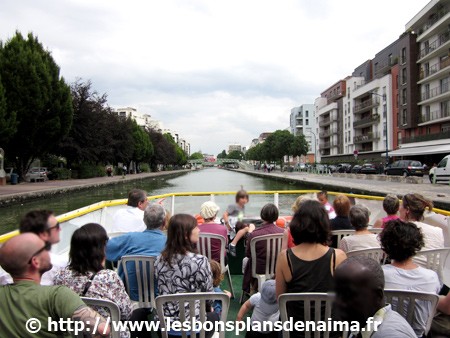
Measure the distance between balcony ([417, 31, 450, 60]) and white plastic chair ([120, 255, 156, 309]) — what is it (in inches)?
1599

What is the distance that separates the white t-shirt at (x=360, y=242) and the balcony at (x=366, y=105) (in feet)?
178

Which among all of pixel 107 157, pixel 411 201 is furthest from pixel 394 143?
pixel 411 201

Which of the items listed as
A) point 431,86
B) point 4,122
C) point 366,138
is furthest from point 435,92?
point 4,122

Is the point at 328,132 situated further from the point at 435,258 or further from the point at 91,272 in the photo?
the point at 91,272

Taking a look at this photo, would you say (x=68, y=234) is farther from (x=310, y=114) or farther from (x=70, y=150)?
(x=310, y=114)

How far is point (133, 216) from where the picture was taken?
15.2 feet

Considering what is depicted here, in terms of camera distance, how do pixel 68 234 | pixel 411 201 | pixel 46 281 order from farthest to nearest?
pixel 68 234 → pixel 411 201 → pixel 46 281

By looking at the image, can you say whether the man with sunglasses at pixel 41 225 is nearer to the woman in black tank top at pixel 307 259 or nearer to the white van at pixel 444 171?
the woman in black tank top at pixel 307 259

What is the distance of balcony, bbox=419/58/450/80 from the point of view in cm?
3523

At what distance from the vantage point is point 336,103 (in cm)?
6894

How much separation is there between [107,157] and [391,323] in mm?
43734

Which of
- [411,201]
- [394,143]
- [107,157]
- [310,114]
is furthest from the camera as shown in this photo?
[310,114]

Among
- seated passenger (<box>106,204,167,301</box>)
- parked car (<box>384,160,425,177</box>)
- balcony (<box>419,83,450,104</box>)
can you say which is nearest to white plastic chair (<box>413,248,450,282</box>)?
seated passenger (<box>106,204,167,301</box>)

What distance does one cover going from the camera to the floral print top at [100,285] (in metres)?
2.14
